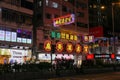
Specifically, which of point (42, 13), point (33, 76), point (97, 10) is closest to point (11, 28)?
point (42, 13)

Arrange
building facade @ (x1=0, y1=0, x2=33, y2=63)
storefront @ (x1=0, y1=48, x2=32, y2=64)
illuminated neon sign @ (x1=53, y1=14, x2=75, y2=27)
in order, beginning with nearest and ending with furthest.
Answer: illuminated neon sign @ (x1=53, y1=14, x2=75, y2=27) < building facade @ (x1=0, y1=0, x2=33, y2=63) < storefront @ (x1=0, y1=48, x2=32, y2=64)

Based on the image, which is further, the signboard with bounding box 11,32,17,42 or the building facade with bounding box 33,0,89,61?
the building facade with bounding box 33,0,89,61

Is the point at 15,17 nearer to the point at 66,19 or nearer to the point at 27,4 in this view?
the point at 27,4

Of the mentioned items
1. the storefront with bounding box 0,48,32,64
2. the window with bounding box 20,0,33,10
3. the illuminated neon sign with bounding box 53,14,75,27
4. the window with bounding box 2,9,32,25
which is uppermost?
the window with bounding box 20,0,33,10

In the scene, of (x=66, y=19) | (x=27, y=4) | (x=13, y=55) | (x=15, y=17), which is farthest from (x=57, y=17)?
(x=66, y=19)

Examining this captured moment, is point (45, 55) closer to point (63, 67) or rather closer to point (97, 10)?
point (63, 67)

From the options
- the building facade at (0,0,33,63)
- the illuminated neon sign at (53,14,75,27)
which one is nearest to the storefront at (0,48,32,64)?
the building facade at (0,0,33,63)

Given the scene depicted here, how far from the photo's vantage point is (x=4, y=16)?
1822 inches

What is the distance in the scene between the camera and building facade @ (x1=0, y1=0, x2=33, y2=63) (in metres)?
46.6

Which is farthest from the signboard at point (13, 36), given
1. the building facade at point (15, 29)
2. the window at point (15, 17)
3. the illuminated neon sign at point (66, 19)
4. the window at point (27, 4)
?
the illuminated neon sign at point (66, 19)

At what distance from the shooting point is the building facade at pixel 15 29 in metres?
46.6

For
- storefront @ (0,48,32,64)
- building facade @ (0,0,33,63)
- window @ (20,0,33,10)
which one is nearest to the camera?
building facade @ (0,0,33,63)

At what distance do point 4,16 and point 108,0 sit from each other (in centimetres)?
5845

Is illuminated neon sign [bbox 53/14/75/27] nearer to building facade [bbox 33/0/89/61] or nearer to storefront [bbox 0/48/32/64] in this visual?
building facade [bbox 33/0/89/61]
